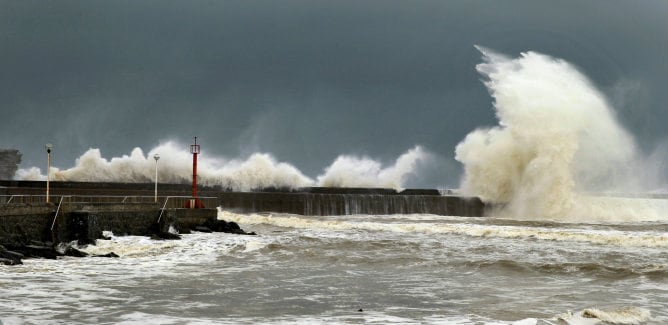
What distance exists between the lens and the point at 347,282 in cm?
1153

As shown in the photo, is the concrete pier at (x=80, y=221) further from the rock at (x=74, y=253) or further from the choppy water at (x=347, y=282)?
the rock at (x=74, y=253)

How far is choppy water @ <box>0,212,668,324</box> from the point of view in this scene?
831cm

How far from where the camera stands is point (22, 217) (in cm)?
1605

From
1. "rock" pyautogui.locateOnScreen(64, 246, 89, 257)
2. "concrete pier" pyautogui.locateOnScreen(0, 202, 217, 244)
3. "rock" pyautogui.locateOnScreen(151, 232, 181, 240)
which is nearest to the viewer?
"rock" pyautogui.locateOnScreen(64, 246, 89, 257)

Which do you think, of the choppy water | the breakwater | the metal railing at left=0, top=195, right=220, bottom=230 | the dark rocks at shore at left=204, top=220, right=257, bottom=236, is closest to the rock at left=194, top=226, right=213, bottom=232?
the dark rocks at shore at left=204, top=220, right=257, bottom=236

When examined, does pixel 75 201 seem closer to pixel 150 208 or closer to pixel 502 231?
pixel 150 208

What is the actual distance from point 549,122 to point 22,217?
2631cm

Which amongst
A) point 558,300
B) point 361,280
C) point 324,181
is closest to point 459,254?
point 361,280

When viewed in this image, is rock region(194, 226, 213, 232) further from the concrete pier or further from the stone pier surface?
the concrete pier

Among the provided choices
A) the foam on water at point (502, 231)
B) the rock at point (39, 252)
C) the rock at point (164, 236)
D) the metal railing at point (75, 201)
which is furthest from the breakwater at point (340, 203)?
the rock at point (39, 252)

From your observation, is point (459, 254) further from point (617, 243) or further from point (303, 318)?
point (303, 318)

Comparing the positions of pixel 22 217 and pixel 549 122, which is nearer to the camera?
pixel 22 217

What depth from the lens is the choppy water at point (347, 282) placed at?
8.31 metres

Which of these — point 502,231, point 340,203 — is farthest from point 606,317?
point 340,203
